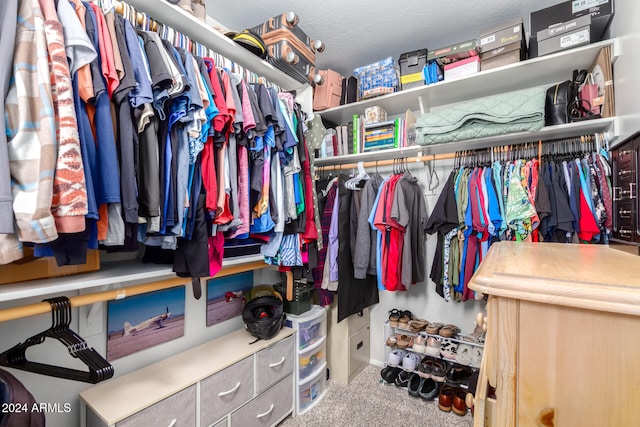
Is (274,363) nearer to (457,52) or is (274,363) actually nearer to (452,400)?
(452,400)

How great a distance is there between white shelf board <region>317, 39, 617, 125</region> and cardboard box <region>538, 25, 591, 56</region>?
0.12ft

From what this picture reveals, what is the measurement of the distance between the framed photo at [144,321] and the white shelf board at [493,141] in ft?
4.90

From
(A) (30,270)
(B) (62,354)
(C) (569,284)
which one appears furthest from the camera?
(B) (62,354)

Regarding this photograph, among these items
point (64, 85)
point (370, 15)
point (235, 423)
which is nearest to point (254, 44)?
point (370, 15)

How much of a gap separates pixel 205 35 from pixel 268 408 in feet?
6.84

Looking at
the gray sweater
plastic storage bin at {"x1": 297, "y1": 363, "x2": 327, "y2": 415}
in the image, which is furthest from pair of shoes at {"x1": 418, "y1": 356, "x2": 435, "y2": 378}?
the gray sweater

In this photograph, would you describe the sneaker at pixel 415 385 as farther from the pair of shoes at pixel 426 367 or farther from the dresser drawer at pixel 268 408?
the dresser drawer at pixel 268 408

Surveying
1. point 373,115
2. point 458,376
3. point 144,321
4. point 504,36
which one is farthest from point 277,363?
point 504,36

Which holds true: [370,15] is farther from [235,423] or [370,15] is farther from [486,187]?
[235,423]

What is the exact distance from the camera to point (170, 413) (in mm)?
1251

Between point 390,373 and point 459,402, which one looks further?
point 390,373

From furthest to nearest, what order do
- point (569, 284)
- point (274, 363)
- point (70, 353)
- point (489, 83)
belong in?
point (489, 83) < point (274, 363) < point (70, 353) < point (569, 284)

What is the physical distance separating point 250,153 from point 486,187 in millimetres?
1383

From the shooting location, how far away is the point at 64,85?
73cm
